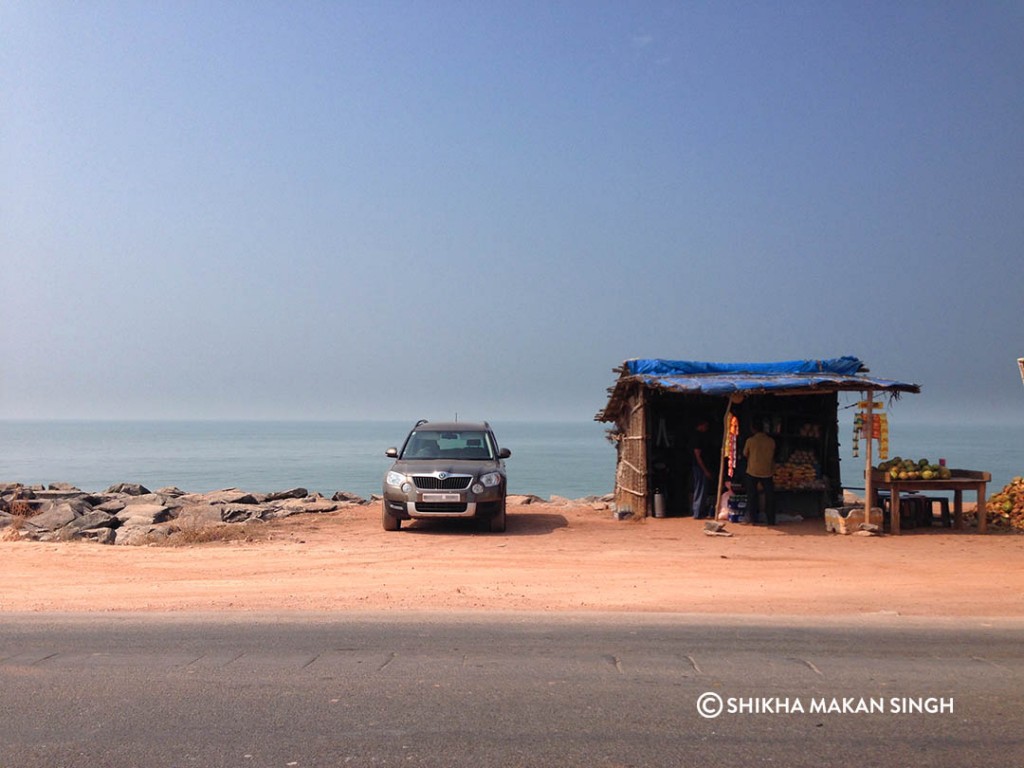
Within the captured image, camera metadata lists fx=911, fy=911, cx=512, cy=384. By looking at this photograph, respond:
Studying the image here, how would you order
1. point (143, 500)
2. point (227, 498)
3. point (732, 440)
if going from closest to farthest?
point (732, 440)
point (143, 500)
point (227, 498)

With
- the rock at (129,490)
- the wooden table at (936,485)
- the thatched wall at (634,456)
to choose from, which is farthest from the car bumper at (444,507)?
the rock at (129,490)

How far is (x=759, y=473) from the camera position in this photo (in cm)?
1722

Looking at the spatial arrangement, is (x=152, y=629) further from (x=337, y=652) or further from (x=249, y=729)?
(x=249, y=729)

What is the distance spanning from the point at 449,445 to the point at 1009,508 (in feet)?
37.0

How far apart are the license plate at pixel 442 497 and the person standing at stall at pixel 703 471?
5318 millimetres

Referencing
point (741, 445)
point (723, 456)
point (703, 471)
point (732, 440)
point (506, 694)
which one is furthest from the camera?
point (741, 445)

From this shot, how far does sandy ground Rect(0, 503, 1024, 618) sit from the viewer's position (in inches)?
388

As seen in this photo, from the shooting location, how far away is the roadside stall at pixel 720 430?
1828 cm

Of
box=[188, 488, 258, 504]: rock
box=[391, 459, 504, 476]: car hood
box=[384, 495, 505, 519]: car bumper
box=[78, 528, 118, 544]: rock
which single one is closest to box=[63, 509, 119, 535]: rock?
box=[78, 528, 118, 544]: rock

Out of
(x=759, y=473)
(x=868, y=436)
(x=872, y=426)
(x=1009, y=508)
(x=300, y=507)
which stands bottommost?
(x=300, y=507)

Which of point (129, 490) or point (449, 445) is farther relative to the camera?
point (129, 490)

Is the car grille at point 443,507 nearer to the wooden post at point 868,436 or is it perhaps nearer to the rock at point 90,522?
the rock at point 90,522

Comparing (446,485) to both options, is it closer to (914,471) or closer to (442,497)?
(442,497)

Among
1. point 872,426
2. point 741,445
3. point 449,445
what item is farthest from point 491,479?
point 872,426
